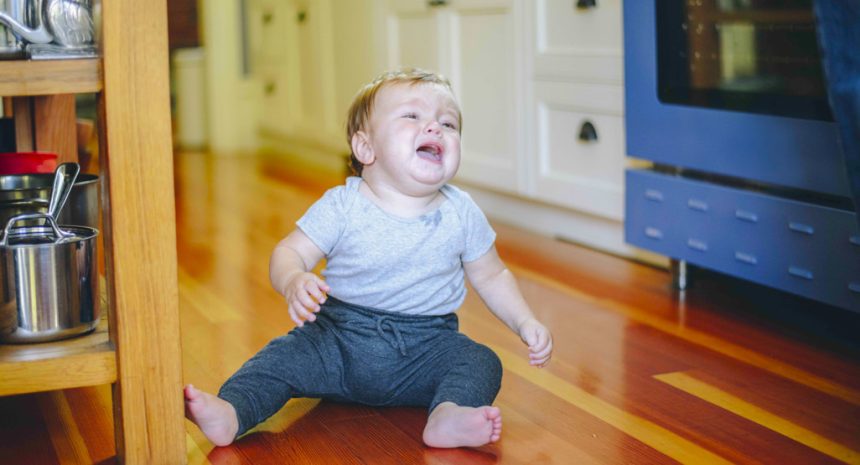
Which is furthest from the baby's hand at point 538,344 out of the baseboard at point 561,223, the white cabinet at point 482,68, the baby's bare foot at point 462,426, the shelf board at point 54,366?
the white cabinet at point 482,68

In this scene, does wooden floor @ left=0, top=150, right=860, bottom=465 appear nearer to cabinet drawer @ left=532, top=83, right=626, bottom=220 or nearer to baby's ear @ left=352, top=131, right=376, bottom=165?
cabinet drawer @ left=532, top=83, right=626, bottom=220

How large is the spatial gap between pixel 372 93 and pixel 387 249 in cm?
21

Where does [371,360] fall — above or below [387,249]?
below

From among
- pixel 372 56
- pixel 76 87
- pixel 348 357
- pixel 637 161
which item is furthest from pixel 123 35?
pixel 372 56

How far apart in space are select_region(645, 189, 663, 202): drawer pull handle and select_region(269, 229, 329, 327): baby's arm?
896 millimetres

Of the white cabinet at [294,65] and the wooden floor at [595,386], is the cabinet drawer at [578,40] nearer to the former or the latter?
the wooden floor at [595,386]

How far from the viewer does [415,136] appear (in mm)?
1419

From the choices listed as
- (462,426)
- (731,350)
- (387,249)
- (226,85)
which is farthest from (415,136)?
(226,85)

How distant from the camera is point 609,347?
1.77 meters

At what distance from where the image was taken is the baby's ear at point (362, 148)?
4.79 ft

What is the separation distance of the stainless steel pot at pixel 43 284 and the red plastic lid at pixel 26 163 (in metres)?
0.31

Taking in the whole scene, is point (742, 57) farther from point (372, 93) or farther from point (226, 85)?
point (226, 85)

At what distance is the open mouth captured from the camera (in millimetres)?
1421

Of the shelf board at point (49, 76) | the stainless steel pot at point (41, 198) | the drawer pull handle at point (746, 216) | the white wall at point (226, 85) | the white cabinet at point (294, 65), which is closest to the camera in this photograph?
the shelf board at point (49, 76)
